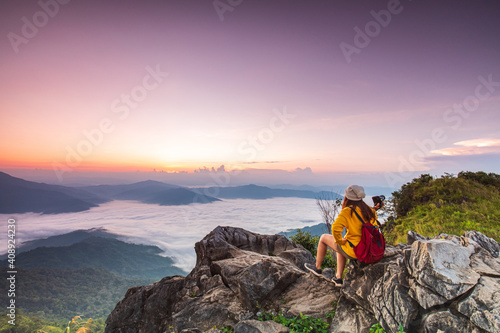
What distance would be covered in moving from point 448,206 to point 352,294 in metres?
17.6

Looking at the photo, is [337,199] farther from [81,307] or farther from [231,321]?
[81,307]

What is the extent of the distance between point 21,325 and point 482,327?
105m

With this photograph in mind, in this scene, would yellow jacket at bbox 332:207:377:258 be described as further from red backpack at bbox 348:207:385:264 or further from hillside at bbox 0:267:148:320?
hillside at bbox 0:267:148:320

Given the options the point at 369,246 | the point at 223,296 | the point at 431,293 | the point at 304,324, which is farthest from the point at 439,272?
the point at 223,296

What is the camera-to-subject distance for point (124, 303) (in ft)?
33.4

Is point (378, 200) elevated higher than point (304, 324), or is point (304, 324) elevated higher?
point (378, 200)

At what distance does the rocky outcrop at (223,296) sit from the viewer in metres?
6.77

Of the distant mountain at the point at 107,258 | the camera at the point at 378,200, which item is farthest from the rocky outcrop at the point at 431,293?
the distant mountain at the point at 107,258

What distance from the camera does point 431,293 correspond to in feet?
13.8

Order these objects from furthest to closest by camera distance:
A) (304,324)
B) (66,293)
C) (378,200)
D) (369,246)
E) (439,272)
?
(66,293)
(378,200)
(304,324)
(369,246)
(439,272)

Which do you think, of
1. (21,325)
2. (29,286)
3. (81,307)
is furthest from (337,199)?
(29,286)

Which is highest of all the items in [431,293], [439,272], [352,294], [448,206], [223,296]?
[439,272]

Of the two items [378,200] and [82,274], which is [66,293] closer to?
[82,274]

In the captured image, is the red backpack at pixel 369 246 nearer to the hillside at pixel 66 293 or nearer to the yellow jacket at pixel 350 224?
the yellow jacket at pixel 350 224
